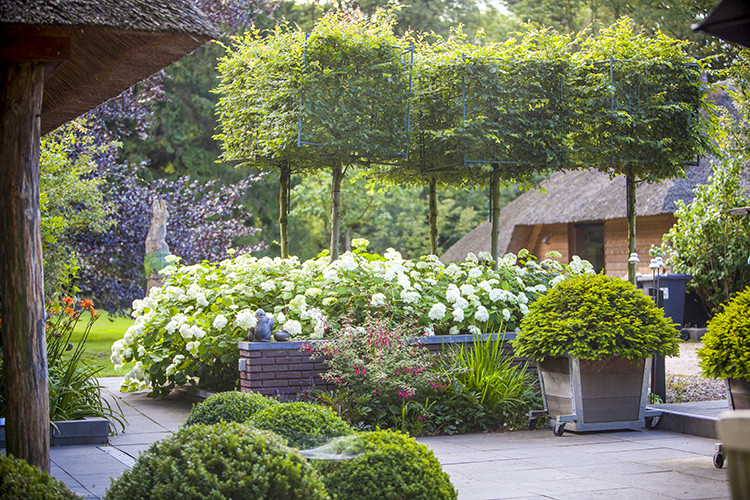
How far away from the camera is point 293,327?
757 centimetres

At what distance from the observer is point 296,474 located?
316 centimetres

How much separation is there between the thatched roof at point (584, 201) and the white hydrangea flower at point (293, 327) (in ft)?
37.7

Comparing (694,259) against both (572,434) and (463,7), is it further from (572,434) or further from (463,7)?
(463,7)

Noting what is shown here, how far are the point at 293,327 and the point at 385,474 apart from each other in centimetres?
410

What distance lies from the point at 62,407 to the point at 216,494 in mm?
A: 3758

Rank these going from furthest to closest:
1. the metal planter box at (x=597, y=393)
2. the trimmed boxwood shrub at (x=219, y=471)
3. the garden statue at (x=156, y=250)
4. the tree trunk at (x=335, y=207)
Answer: the garden statue at (x=156, y=250)
the tree trunk at (x=335, y=207)
the metal planter box at (x=597, y=393)
the trimmed boxwood shrub at (x=219, y=471)

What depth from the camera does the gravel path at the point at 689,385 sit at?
868 cm

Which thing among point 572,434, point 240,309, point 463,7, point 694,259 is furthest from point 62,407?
point 463,7

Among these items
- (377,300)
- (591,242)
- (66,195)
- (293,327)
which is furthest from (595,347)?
(591,242)

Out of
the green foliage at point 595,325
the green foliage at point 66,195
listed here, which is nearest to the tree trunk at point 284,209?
the green foliage at point 66,195

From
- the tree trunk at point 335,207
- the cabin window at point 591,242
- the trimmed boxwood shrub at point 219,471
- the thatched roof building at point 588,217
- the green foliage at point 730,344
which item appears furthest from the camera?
the cabin window at point 591,242

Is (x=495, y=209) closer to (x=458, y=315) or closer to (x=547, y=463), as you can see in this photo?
(x=458, y=315)

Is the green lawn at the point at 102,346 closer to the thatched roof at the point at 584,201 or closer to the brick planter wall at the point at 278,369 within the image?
the brick planter wall at the point at 278,369

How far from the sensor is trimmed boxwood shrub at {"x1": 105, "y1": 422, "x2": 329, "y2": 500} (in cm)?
306
